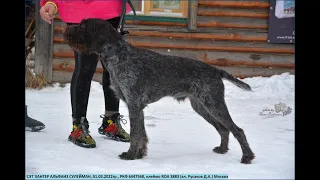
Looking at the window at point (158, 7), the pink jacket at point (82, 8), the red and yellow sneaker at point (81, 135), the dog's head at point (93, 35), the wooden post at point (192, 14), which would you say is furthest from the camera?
the wooden post at point (192, 14)

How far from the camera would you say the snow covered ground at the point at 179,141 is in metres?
2.50

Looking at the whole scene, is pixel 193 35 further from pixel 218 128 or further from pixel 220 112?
pixel 220 112

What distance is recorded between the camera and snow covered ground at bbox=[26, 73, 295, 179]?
250cm

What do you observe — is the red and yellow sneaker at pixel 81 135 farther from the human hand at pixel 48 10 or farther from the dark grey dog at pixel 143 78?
the human hand at pixel 48 10

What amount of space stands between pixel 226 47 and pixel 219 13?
512 mm

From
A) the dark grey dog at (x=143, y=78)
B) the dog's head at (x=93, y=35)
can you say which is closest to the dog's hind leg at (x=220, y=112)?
the dark grey dog at (x=143, y=78)

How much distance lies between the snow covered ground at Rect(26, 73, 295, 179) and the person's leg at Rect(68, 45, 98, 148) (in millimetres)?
92

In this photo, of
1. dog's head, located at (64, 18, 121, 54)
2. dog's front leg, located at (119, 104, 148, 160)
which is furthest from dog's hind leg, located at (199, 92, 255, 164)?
dog's head, located at (64, 18, 121, 54)

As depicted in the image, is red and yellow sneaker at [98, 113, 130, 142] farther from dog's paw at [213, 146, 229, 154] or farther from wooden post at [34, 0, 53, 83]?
wooden post at [34, 0, 53, 83]

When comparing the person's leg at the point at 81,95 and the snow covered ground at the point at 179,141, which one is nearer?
the snow covered ground at the point at 179,141

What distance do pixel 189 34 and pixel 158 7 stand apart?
608 mm

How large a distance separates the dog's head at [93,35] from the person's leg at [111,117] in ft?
1.73
